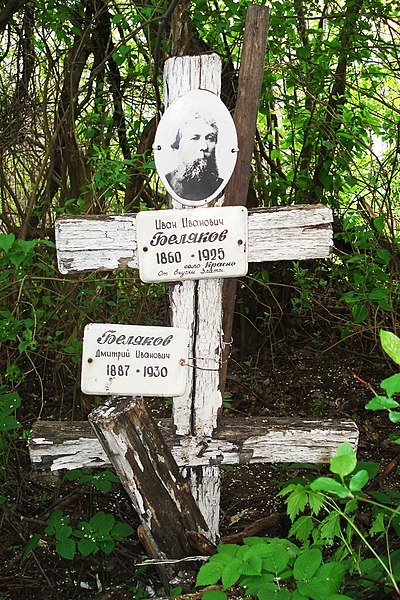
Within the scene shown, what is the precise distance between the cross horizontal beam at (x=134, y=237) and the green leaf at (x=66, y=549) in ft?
3.30

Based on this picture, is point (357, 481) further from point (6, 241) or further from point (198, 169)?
point (6, 241)

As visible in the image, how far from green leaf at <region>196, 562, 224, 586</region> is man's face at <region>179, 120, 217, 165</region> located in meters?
1.13

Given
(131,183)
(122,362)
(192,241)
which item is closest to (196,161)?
(192,241)

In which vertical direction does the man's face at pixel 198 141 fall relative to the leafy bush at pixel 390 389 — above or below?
above

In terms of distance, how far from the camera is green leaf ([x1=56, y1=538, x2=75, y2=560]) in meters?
2.50

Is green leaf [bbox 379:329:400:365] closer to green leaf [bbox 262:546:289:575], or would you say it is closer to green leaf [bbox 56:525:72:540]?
green leaf [bbox 262:546:289:575]

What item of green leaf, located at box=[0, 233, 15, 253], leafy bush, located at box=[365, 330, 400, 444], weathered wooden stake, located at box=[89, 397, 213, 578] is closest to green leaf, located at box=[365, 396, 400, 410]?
leafy bush, located at box=[365, 330, 400, 444]

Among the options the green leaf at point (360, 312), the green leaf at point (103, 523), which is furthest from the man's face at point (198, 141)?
the green leaf at point (360, 312)

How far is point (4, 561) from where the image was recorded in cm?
294

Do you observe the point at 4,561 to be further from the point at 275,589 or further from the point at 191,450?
the point at 275,589

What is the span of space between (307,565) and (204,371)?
743 mm

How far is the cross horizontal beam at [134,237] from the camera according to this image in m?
2.17

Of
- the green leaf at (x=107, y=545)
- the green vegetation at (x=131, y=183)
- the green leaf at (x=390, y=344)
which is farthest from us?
Answer: the green vegetation at (x=131, y=183)

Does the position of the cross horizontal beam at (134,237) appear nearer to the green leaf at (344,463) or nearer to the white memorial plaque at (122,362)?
the white memorial plaque at (122,362)
